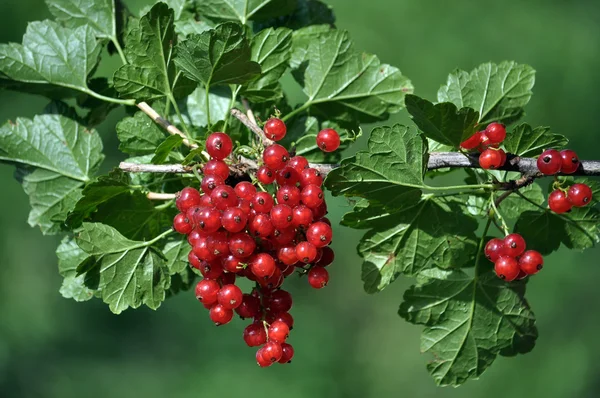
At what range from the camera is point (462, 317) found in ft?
4.78

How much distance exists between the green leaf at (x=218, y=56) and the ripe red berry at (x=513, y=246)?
54cm

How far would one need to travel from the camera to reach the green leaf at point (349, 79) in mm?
1462

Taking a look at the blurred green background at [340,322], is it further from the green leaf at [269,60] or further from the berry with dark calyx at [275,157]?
the berry with dark calyx at [275,157]

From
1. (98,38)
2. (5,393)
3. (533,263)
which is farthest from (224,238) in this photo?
(5,393)

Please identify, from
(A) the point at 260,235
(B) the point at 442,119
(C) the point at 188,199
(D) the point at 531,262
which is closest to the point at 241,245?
(A) the point at 260,235

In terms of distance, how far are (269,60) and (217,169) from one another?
0.32 metres

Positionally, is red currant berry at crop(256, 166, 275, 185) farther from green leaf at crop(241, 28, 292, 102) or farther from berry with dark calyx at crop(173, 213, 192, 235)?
green leaf at crop(241, 28, 292, 102)

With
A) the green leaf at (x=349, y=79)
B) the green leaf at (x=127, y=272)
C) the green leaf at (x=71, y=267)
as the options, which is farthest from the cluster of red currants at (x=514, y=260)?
the green leaf at (x=71, y=267)

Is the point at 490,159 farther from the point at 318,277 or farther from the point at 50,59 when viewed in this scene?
the point at 50,59

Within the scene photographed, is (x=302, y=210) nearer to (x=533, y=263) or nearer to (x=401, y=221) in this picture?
(x=401, y=221)

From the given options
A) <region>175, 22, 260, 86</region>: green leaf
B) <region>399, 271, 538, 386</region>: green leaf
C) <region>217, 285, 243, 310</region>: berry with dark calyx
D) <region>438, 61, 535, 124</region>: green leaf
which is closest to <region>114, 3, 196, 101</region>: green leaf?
<region>175, 22, 260, 86</region>: green leaf

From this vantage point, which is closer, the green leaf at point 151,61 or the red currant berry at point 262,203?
the red currant berry at point 262,203

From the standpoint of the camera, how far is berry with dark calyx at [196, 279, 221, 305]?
119 centimetres

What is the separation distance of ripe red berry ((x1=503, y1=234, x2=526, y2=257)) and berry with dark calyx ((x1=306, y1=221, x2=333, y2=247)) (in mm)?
330
